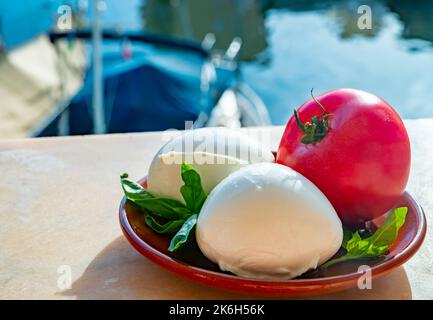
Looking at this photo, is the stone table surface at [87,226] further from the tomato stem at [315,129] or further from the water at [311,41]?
the water at [311,41]

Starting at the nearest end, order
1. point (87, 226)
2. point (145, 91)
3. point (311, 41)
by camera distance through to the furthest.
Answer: point (87, 226)
point (145, 91)
point (311, 41)

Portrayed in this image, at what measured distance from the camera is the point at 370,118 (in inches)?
19.6

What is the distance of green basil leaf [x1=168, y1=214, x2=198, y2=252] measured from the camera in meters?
0.46

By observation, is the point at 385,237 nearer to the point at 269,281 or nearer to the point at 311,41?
the point at 269,281

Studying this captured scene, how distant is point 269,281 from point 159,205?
5.2 inches

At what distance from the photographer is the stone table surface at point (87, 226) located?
0.49 metres

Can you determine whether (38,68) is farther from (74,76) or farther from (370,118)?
(370,118)

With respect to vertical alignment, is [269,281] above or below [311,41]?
above

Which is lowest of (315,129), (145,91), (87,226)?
(145,91)

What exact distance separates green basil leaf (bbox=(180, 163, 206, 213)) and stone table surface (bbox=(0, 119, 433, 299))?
61 millimetres

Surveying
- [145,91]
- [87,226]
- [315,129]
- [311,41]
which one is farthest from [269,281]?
[311,41]

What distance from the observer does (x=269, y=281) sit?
0.43m

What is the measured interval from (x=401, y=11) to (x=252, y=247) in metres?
5.45

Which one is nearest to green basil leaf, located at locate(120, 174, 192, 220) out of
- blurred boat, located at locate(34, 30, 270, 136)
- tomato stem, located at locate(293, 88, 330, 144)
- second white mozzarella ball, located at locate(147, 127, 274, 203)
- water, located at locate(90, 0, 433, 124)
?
second white mozzarella ball, located at locate(147, 127, 274, 203)
